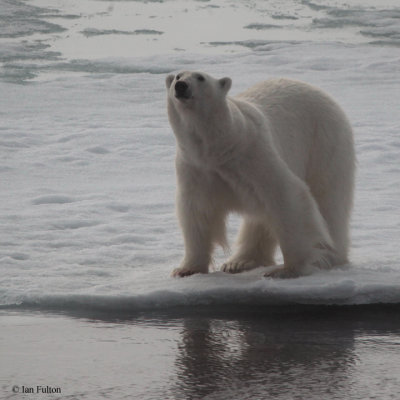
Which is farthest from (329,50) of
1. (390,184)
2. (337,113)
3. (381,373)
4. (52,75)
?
(381,373)

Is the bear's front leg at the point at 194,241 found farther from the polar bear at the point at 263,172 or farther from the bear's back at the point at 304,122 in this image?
the bear's back at the point at 304,122

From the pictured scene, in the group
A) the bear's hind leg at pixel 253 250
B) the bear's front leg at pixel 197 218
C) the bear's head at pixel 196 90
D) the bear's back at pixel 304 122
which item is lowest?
the bear's hind leg at pixel 253 250

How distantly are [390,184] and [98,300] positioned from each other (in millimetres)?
3698

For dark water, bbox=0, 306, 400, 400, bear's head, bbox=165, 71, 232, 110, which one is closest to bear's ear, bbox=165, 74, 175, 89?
bear's head, bbox=165, 71, 232, 110

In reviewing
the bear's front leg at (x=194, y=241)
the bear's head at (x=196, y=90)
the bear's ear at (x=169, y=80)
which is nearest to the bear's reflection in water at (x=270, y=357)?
the bear's front leg at (x=194, y=241)

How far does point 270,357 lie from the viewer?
3154 millimetres

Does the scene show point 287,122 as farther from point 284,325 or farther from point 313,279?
point 284,325

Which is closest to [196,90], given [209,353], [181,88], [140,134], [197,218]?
[181,88]

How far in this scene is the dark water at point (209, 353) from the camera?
9.20 ft

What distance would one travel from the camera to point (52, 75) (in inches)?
490

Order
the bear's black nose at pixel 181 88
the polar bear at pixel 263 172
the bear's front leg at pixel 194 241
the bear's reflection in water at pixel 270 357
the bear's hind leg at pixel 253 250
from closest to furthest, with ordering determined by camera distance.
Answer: the bear's reflection in water at pixel 270 357
the bear's black nose at pixel 181 88
the polar bear at pixel 263 172
the bear's front leg at pixel 194 241
the bear's hind leg at pixel 253 250

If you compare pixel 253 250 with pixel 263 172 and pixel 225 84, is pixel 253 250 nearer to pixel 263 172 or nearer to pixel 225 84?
pixel 263 172

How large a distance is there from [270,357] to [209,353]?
0.72 feet

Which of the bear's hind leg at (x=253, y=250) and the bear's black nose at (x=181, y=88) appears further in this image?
the bear's hind leg at (x=253, y=250)
